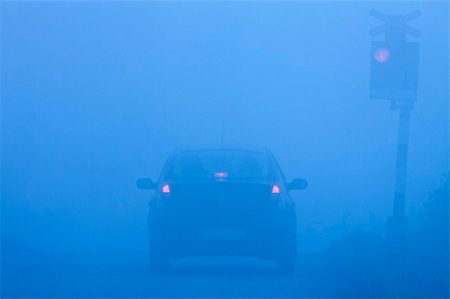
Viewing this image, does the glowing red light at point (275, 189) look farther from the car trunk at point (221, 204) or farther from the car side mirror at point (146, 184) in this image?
the car side mirror at point (146, 184)

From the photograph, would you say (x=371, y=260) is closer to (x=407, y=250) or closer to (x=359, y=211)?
(x=407, y=250)

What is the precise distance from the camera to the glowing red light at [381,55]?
1313 cm

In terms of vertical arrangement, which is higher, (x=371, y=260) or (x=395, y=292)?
(x=371, y=260)

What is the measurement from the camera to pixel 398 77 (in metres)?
13.4

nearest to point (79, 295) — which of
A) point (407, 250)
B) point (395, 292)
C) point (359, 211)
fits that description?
point (395, 292)

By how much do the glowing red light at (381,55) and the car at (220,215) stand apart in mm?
2487

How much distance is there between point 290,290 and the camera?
10531 millimetres

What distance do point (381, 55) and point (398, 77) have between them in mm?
431

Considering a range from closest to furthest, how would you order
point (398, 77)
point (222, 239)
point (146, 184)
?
point (222, 239), point (146, 184), point (398, 77)

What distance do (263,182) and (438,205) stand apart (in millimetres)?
2331

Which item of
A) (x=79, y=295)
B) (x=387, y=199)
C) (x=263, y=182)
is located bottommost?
(x=79, y=295)

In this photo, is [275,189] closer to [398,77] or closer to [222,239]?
[222,239]

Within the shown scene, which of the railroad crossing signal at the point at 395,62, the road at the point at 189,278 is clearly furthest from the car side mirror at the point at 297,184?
the railroad crossing signal at the point at 395,62

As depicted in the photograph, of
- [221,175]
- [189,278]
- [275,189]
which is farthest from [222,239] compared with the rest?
[275,189]
